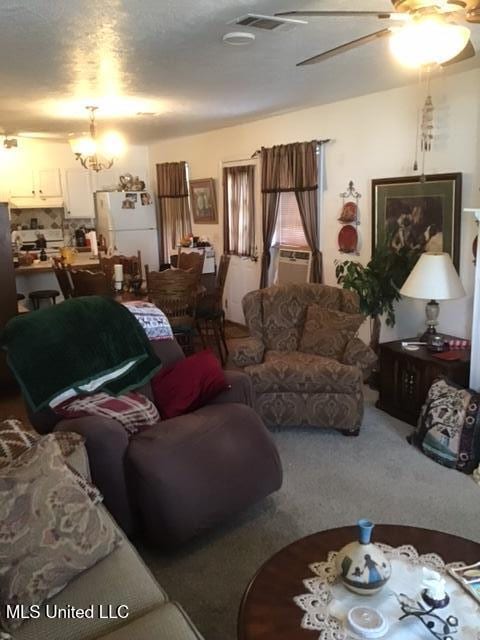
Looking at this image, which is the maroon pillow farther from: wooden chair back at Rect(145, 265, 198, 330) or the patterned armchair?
wooden chair back at Rect(145, 265, 198, 330)

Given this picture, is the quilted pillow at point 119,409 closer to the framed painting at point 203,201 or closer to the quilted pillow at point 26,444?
the quilted pillow at point 26,444

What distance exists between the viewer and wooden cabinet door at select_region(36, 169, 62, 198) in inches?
291

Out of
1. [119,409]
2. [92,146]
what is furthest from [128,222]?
[119,409]

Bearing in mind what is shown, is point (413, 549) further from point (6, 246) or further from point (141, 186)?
point (141, 186)

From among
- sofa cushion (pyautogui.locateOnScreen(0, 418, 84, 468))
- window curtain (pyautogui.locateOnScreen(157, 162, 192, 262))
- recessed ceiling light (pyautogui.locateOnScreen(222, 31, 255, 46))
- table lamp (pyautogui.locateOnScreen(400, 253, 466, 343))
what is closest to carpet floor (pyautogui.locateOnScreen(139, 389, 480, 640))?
sofa cushion (pyautogui.locateOnScreen(0, 418, 84, 468))

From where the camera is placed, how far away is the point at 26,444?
1.93 metres

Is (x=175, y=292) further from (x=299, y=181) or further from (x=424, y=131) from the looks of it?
(x=424, y=131)

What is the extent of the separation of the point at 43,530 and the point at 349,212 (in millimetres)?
3977

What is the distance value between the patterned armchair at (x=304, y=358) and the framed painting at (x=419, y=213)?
78 centimetres

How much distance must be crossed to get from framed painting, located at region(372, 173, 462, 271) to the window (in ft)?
3.67

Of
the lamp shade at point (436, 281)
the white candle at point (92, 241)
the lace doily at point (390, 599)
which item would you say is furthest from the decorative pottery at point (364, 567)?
the white candle at point (92, 241)

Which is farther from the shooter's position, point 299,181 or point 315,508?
point 299,181

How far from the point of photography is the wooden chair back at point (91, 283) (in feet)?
14.4

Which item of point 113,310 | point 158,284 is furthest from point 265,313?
point 113,310
